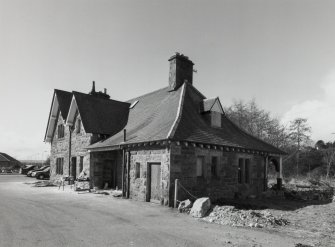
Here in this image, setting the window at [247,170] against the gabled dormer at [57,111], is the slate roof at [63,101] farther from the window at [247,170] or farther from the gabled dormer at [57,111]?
the window at [247,170]

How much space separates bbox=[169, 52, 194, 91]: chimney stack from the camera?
62.5 ft

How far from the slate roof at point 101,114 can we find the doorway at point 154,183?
23.0ft

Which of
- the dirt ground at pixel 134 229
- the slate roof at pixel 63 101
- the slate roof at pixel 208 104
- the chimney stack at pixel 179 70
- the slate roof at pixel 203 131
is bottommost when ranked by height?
the dirt ground at pixel 134 229

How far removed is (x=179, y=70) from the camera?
62.9ft

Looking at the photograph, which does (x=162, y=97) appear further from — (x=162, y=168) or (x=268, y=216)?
(x=268, y=216)

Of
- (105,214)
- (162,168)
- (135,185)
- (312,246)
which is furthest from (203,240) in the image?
(135,185)

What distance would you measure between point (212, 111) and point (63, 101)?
14.8 metres

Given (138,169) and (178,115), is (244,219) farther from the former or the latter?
(138,169)

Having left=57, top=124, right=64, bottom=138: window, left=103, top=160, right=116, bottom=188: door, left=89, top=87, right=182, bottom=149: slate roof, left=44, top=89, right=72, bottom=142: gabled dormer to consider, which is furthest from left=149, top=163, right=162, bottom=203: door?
left=57, top=124, right=64, bottom=138: window

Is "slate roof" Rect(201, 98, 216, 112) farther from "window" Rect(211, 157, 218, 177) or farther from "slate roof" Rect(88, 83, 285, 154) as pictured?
"window" Rect(211, 157, 218, 177)

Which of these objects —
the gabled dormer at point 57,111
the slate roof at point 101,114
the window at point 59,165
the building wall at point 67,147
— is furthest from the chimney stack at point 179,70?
the window at point 59,165

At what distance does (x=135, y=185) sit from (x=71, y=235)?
7573 millimetres

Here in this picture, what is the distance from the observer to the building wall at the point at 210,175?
44.7 ft

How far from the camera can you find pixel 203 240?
7961 mm
